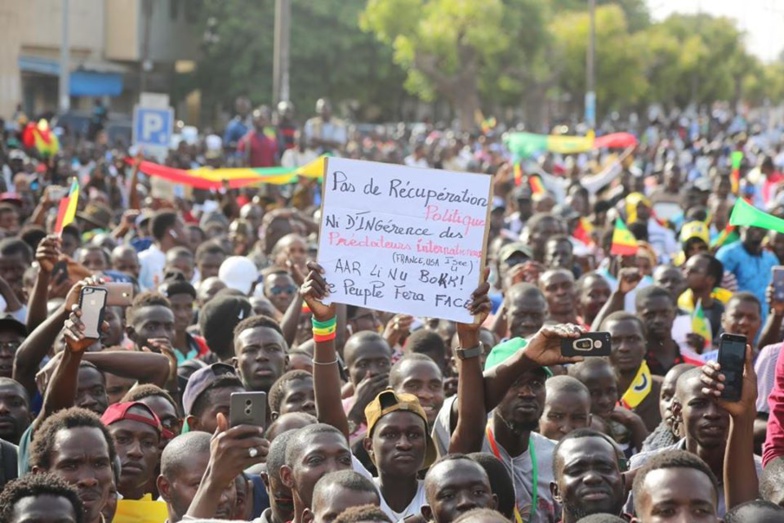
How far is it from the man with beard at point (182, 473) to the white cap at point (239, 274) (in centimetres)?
500

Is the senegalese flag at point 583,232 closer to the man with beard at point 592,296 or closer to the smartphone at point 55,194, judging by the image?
the man with beard at point 592,296

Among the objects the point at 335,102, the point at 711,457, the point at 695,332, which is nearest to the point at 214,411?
Answer: the point at 711,457

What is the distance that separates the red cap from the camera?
237 inches

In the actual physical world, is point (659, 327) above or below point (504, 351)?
below

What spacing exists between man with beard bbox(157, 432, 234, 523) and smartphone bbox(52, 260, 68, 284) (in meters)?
3.84

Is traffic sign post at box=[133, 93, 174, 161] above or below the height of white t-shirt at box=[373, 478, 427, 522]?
above

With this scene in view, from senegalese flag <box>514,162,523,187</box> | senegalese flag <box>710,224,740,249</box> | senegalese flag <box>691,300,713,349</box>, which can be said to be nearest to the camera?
senegalese flag <box>691,300,713,349</box>

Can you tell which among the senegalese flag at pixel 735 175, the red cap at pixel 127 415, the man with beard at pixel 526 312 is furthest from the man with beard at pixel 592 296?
the senegalese flag at pixel 735 175

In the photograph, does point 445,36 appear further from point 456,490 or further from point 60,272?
point 456,490

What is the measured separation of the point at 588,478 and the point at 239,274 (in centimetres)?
555

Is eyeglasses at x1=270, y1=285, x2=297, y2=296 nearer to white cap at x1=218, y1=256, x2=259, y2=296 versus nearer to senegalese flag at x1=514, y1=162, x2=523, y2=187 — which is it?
white cap at x1=218, y1=256, x2=259, y2=296

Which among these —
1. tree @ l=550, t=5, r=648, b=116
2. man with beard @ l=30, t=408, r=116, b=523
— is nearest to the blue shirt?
man with beard @ l=30, t=408, r=116, b=523

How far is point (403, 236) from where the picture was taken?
6.21m

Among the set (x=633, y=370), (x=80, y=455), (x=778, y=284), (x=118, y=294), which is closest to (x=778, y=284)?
(x=778, y=284)
